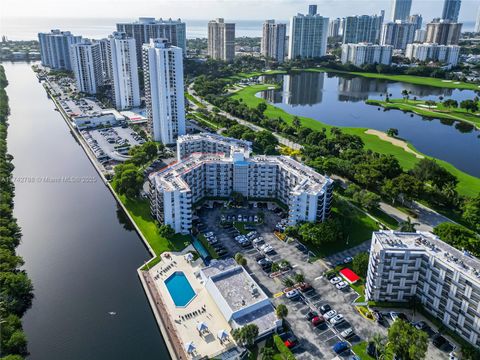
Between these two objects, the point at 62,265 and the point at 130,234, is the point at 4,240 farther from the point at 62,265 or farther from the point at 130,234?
the point at 130,234

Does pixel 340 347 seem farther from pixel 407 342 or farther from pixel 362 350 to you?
pixel 407 342

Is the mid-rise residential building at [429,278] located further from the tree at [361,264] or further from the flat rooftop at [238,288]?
the flat rooftop at [238,288]

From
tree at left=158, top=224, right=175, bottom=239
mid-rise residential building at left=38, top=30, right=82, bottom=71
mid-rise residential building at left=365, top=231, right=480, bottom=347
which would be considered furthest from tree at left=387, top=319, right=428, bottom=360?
mid-rise residential building at left=38, top=30, right=82, bottom=71

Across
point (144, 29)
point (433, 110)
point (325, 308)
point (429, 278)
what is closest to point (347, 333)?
point (325, 308)

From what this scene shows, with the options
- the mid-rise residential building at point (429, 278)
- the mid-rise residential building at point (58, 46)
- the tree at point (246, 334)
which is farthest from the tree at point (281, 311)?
the mid-rise residential building at point (58, 46)

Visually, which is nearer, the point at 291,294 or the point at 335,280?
the point at 291,294

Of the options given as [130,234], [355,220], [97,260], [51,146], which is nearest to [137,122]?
[51,146]
